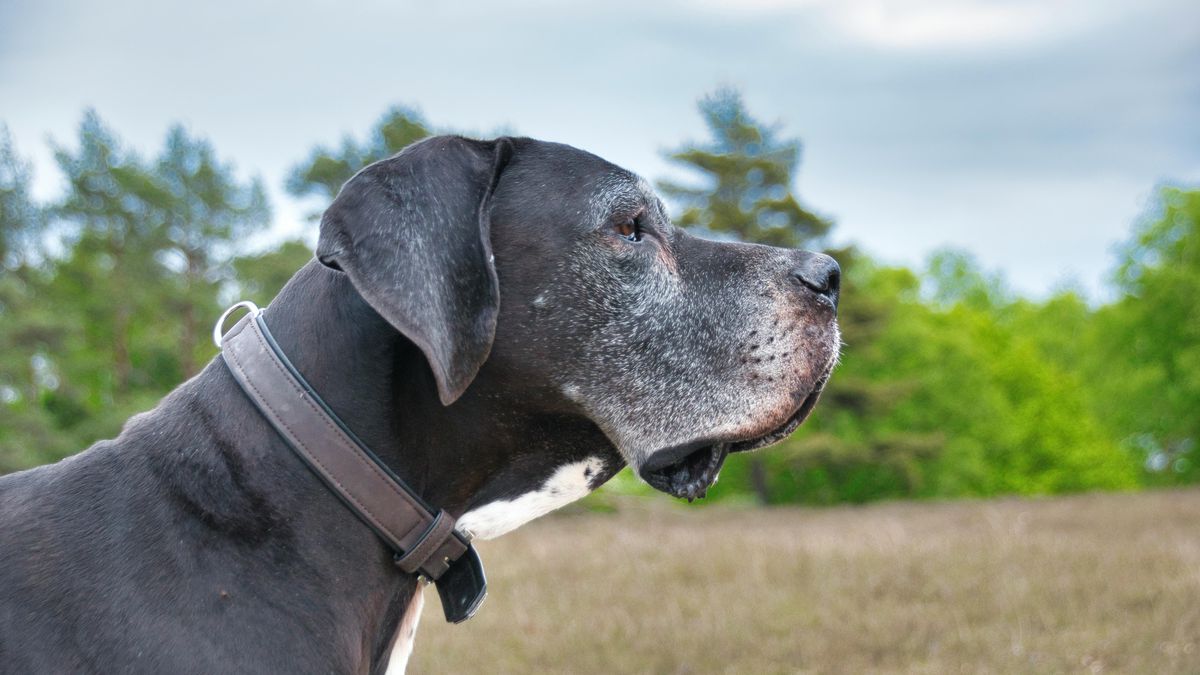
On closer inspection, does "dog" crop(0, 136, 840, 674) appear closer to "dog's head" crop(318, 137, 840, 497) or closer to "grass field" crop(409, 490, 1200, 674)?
"dog's head" crop(318, 137, 840, 497)

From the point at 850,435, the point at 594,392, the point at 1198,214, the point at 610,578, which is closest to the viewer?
the point at 594,392

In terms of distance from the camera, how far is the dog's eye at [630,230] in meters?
3.32

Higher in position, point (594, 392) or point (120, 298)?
point (594, 392)

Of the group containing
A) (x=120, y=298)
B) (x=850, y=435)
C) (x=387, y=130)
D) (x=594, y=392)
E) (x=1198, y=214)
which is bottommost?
(x=850, y=435)

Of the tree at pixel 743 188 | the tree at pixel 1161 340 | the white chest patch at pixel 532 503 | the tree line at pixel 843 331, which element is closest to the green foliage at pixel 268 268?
the tree line at pixel 843 331

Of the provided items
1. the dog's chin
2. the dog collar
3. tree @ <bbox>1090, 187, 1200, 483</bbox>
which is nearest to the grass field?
the dog's chin

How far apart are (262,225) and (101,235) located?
4.15m

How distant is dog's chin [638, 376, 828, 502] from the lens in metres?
3.32

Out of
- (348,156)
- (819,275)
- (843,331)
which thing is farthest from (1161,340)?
(819,275)

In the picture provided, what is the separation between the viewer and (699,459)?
3449 mm

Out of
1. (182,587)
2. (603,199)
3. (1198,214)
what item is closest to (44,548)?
(182,587)

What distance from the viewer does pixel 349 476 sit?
9.43ft

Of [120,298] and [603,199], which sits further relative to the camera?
[120,298]

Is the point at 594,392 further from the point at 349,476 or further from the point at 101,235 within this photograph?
the point at 101,235
